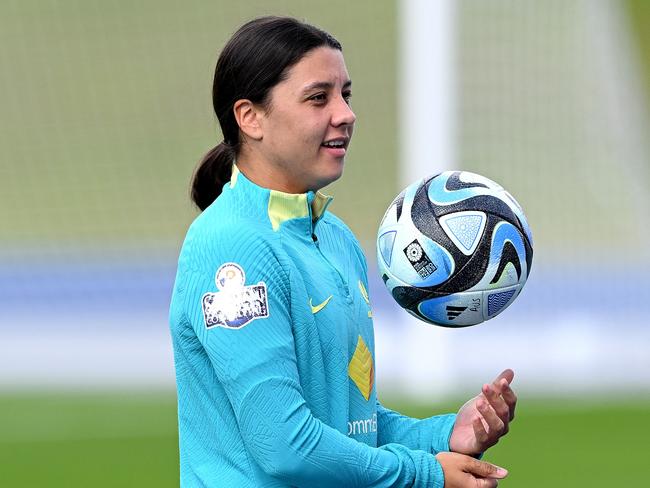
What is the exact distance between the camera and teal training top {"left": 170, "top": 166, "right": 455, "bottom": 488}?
125 inches

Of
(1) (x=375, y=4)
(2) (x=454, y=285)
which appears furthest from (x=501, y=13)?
(2) (x=454, y=285)

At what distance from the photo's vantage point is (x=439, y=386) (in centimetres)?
1191

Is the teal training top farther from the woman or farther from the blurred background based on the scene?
the blurred background

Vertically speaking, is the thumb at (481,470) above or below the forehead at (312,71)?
below

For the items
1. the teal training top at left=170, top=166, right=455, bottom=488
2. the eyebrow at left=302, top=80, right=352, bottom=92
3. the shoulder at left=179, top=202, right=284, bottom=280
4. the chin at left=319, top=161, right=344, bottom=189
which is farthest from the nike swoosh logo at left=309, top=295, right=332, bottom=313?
the eyebrow at left=302, top=80, right=352, bottom=92

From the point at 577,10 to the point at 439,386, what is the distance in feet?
15.3

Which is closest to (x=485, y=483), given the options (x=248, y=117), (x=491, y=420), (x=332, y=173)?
(x=491, y=420)

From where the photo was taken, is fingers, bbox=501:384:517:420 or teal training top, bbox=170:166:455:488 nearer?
teal training top, bbox=170:166:455:488

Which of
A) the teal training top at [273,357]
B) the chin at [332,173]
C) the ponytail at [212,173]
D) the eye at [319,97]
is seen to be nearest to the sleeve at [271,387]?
the teal training top at [273,357]

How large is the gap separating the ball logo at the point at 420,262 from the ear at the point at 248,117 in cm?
57

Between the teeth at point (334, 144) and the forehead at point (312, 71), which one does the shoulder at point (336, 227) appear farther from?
the forehead at point (312, 71)

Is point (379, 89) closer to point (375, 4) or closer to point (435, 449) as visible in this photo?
point (375, 4)

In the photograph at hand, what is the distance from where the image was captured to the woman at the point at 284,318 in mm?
3188

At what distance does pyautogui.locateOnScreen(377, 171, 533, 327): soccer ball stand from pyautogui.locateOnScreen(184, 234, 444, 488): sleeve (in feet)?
1.91
